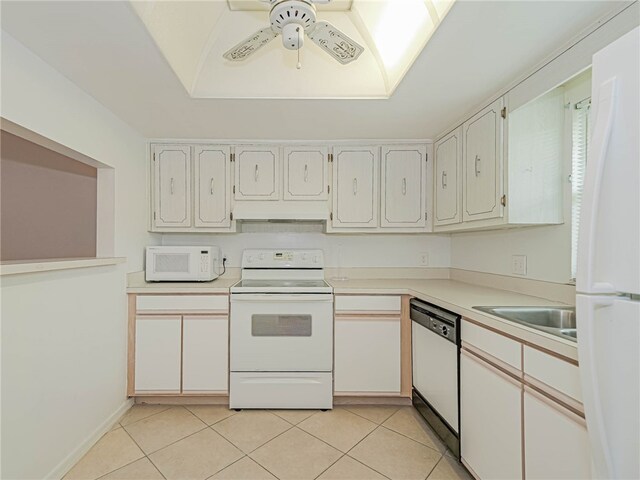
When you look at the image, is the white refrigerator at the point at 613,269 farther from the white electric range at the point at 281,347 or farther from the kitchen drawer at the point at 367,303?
the white electric range at the point at 281,347

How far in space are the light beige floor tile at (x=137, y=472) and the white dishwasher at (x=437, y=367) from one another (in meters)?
1.56

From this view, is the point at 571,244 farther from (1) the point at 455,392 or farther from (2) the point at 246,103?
(2) the point at 246,103

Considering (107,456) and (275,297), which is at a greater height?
(275,297)

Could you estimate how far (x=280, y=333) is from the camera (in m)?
2.42

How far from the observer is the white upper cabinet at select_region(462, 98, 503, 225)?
192 centimetres

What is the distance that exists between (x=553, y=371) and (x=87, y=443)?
2.41m

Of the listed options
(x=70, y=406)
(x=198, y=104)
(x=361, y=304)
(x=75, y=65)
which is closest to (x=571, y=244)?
(x=361, y=304)

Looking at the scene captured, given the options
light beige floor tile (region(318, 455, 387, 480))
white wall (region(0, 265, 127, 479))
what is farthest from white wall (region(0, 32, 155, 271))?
light beige floor tile (region(318, 455, 387, 480))

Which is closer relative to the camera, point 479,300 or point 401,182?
point 479,300

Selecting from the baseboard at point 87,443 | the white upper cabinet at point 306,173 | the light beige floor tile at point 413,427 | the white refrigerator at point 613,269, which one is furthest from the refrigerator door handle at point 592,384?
the baseboard at point 87,443

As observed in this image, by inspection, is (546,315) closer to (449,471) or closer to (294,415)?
(449,471)

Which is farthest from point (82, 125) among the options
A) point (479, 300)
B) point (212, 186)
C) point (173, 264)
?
point (479, 300)

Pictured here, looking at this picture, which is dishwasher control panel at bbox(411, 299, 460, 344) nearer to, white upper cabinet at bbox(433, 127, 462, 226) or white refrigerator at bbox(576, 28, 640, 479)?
white upper cabinet at bbox(433, 127, 462, 226)

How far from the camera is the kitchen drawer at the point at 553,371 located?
104 cm
